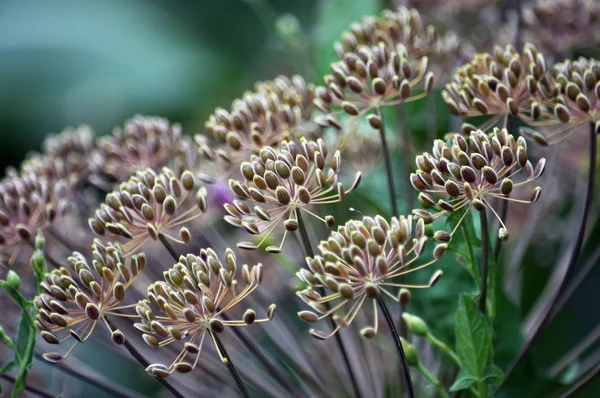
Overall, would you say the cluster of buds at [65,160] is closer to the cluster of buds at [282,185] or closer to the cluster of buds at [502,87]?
the cluster of buds at [282,185]

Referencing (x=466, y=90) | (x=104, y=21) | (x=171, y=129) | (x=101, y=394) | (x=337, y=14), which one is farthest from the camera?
(x=104, y=21)

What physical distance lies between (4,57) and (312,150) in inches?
62.6

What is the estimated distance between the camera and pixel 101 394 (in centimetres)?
111

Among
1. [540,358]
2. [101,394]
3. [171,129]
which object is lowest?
[101,394]

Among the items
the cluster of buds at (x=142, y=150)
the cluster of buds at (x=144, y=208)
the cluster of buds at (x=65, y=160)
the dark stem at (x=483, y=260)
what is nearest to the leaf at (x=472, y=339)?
the dark stem at (x=483, y=260)

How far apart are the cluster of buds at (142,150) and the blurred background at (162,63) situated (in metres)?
0.30

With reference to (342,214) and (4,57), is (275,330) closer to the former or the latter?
(342,214)

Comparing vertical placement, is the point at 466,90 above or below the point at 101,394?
above

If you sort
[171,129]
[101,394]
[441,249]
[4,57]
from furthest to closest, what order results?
1. [4,57]
2. [101,394]
3. [171,129]
4. [441,249]

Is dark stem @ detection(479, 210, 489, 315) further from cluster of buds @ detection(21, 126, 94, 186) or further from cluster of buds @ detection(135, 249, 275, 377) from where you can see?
cluster of buds @ detection(21, 126, 94, 186)

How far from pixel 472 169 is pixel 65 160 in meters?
0.58

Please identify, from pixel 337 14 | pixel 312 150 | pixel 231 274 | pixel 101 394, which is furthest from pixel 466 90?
pixel 101 394

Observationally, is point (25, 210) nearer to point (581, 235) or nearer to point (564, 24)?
point (581, 235)

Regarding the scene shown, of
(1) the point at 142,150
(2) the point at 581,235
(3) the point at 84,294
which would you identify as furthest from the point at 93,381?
(2) the point at 581,235
